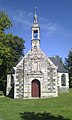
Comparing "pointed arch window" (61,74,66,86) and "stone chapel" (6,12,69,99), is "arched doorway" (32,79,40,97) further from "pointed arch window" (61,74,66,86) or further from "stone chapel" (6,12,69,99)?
"pointed arch window" (61,74,66,86)

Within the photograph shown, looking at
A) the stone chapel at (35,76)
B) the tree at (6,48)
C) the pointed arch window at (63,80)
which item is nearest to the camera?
the tree at (6,48)

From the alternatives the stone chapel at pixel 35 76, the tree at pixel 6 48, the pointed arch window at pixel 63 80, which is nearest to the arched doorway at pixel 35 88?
the stone chapel at pixel 35 76

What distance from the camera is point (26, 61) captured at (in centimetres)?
3494

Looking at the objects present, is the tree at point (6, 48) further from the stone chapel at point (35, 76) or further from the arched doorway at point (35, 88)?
the arched doorway at point (35, 88)

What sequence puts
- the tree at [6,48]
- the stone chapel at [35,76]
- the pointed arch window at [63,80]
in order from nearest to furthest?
the tree at [6,48]
the stone chapel at [35,76]
the pointed arch window at [63,80]

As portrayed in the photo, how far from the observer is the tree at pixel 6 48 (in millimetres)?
33438

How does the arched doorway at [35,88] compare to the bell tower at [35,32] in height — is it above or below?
below

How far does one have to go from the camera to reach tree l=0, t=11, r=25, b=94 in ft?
110

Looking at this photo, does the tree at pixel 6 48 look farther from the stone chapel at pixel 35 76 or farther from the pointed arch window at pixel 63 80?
the pointed arch window at pixel 63 80

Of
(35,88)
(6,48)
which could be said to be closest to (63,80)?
(35,88)

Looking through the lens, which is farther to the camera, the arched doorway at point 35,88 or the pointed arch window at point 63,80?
the pointed arch window at point 63,80

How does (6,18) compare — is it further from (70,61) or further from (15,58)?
(70,61)

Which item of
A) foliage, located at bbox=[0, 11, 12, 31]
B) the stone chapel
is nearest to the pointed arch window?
the stone chapel

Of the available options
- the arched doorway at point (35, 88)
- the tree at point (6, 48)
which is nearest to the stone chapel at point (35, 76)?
the arched doorway at point (35, 88)
